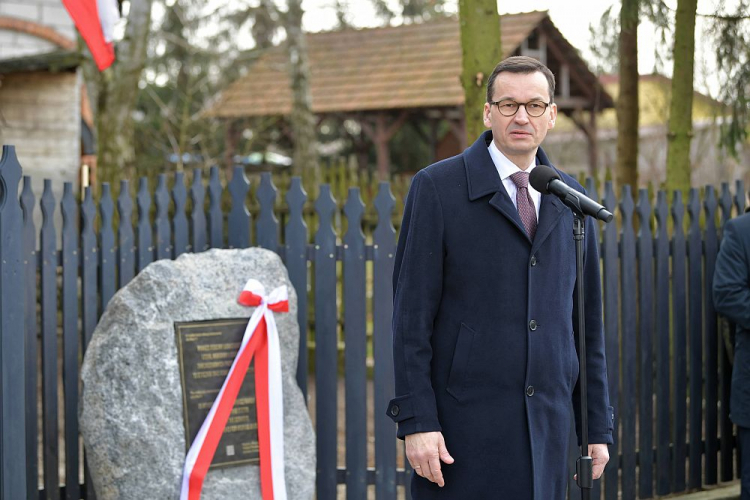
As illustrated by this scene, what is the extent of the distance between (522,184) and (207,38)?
20842 mm

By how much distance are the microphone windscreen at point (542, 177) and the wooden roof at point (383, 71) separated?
57.2ft

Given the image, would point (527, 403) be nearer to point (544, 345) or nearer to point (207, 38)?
point (544, 345)

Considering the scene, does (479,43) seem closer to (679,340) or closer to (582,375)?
(679,340)

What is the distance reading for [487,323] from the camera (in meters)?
3.10

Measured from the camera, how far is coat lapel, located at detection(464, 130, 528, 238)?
314 centimetres

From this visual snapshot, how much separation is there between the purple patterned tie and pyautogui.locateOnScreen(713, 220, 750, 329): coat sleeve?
9.27 ft

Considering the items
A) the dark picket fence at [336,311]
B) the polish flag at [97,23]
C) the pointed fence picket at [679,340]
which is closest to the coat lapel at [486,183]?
the dark picket fence at [336,311]

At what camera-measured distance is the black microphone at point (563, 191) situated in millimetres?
2924

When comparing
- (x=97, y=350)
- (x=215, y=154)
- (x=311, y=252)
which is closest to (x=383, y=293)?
(x=311, y=252)

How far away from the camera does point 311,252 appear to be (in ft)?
17.9

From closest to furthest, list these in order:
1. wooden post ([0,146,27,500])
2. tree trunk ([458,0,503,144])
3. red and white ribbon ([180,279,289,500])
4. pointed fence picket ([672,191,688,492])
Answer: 1. wooden post ([0,146,27,500])
2. red and white ribbon ([180,279,289,500])
3. tree trunk ([458,0,503,144])
4. pointed fence picket ([672,191,688,492])

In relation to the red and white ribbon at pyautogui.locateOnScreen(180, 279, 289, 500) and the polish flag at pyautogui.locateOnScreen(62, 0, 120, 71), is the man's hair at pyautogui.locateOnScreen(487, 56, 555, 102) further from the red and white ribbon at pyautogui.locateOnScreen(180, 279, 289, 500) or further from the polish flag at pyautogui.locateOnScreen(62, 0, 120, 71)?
the polish flag at pyautogui.locateOnScreen(62, 0, 120, 71)

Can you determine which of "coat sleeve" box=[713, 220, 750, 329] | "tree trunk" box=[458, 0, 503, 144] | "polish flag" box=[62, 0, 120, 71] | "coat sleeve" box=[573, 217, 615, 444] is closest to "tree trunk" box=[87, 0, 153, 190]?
"polish flag" box=[62, 0, 120, 71]

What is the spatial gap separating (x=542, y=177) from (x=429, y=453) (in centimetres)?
93
